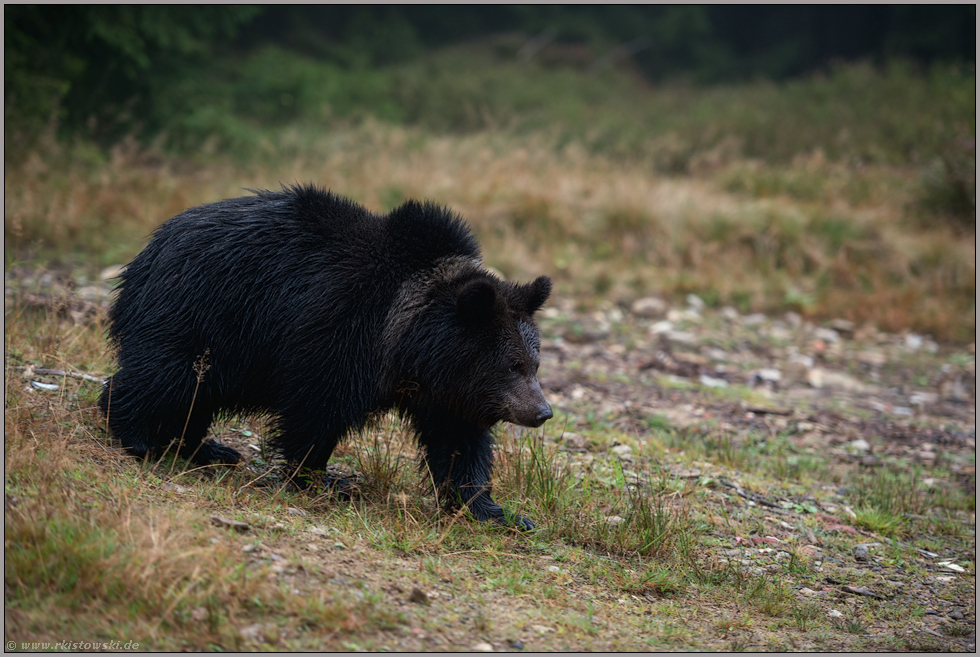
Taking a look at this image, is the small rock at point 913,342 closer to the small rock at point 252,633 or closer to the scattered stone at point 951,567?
the scattered stone at point 951,567

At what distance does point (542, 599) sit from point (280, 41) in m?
23.2

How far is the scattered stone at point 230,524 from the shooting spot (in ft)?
12.2

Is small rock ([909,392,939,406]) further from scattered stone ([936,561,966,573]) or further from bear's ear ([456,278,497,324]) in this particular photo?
bear's ear ([456,278,497,324])

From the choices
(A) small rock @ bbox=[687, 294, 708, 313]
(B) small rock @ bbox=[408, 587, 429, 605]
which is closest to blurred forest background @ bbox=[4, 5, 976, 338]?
(A) small rock @ bbox=[687, 294, 708, 313]

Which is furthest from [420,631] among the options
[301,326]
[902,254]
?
[902,254]

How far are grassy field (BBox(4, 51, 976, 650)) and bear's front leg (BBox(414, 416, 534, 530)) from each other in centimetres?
15

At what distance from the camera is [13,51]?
38.7 ft

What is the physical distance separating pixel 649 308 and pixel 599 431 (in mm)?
4804

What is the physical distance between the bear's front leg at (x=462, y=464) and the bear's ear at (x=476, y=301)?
0.64m

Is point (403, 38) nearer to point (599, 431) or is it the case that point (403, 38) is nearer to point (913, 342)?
point (913, 342)

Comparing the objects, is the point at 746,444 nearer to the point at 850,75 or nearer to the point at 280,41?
the point at 850,75

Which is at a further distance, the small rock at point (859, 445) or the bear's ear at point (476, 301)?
the small rock at point (859, 445)

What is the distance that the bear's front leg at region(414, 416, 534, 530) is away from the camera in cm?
467

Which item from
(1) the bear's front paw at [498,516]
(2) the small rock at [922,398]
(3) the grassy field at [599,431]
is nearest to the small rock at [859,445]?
(3) the grassy field at [599,431]
